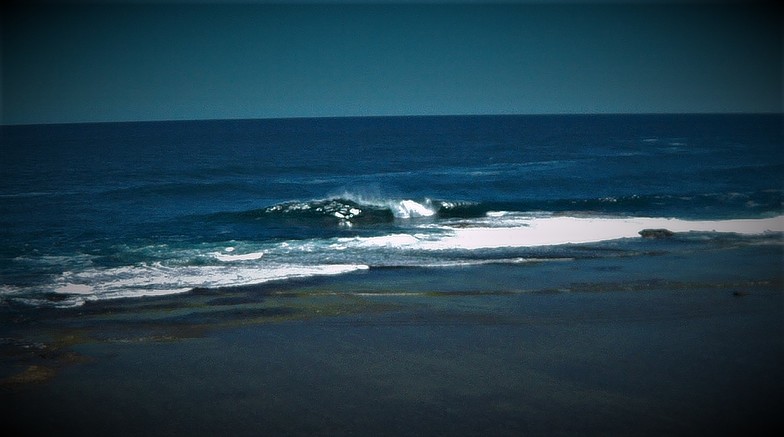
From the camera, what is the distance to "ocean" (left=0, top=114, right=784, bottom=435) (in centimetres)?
853

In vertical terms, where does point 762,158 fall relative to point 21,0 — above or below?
below

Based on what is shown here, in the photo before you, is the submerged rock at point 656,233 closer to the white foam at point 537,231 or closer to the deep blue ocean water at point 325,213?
the white foam at point 537,231

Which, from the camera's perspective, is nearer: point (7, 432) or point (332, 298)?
point (7, 432)

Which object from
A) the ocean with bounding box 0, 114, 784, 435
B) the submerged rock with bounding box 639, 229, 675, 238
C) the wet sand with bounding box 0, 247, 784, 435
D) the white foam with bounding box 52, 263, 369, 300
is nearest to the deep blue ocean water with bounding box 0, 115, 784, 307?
the white foam with bounding box 52, 263, 369, 300

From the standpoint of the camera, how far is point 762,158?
159 ft

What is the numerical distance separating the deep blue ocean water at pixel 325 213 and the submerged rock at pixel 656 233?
0.72 meters

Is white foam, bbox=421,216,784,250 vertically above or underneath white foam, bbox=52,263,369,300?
underneath

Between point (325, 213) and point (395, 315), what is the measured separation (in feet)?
47.5

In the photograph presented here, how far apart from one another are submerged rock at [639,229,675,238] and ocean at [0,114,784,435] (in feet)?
0.71

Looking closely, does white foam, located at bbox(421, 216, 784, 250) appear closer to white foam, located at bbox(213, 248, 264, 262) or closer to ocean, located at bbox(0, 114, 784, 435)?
ocean, located at bbox(0, 114, 784, 435)

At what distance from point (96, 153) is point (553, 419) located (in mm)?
64337

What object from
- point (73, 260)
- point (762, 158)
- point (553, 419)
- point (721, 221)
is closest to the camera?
point (553, 419)

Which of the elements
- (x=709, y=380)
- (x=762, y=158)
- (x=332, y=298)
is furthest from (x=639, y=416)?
(x=762, y=158)

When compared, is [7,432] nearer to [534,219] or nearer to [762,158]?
[534,219]
